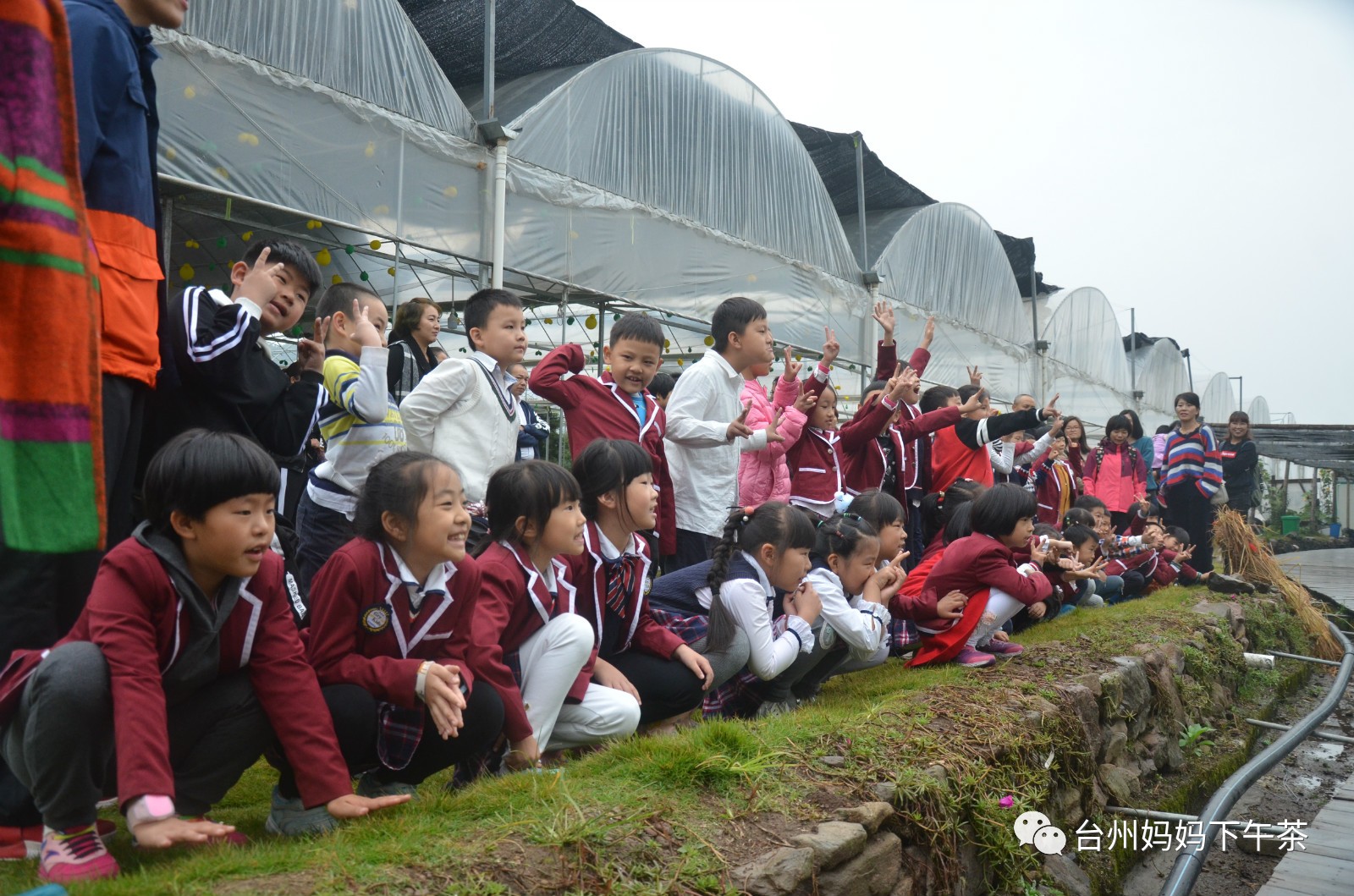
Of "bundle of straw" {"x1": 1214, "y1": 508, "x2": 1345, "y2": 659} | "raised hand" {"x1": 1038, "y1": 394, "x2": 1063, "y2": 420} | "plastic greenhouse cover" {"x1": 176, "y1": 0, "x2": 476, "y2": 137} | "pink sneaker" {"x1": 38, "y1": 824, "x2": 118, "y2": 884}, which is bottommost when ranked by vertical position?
"bundle of straw" {"x1": 1214, "y1": 508, "x2": 1345, "y2": 659}

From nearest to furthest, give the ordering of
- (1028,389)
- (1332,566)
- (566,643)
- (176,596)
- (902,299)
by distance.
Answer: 1. (176,596)
2. (566,643)
3. (902,299)
4. (1332,566)
5. (1028,389)

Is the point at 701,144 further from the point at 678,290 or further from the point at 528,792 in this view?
the point at 528,792

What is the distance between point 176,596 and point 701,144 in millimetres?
8274

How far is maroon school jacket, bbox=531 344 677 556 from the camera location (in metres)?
4.18

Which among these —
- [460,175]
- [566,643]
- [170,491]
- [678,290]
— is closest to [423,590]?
[566,643]

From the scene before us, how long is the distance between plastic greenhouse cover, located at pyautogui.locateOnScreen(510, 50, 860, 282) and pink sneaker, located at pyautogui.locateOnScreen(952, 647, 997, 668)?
4.99 metres

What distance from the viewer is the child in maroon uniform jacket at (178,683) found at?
1.90 m

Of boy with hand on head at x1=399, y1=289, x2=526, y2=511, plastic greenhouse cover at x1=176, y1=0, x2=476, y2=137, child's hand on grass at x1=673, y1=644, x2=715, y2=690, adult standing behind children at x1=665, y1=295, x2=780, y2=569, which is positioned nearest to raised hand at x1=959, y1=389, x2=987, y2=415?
adult standing behind children at x1=665, y1=295, x2=780, y2=569

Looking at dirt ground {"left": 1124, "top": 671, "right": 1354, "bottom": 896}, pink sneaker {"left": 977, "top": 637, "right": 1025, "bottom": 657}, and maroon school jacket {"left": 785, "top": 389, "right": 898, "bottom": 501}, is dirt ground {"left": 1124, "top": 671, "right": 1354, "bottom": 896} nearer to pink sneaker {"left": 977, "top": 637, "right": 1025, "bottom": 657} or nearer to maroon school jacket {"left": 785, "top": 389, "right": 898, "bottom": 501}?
pink sneaker {"left": 977, "top": 637, "right": 1025, "bottom": 657}

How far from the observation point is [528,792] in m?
2.39

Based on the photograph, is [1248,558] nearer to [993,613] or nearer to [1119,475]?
[1119,475]

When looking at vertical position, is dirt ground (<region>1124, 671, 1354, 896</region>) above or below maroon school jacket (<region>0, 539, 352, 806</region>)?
below

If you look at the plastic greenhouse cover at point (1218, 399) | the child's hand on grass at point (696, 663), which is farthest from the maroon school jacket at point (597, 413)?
the plastic greenhouse cover at point (1218, 399)

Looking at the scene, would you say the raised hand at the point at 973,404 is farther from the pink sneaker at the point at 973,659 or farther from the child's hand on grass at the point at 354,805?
the child's hand on grass at the point at 354,805
